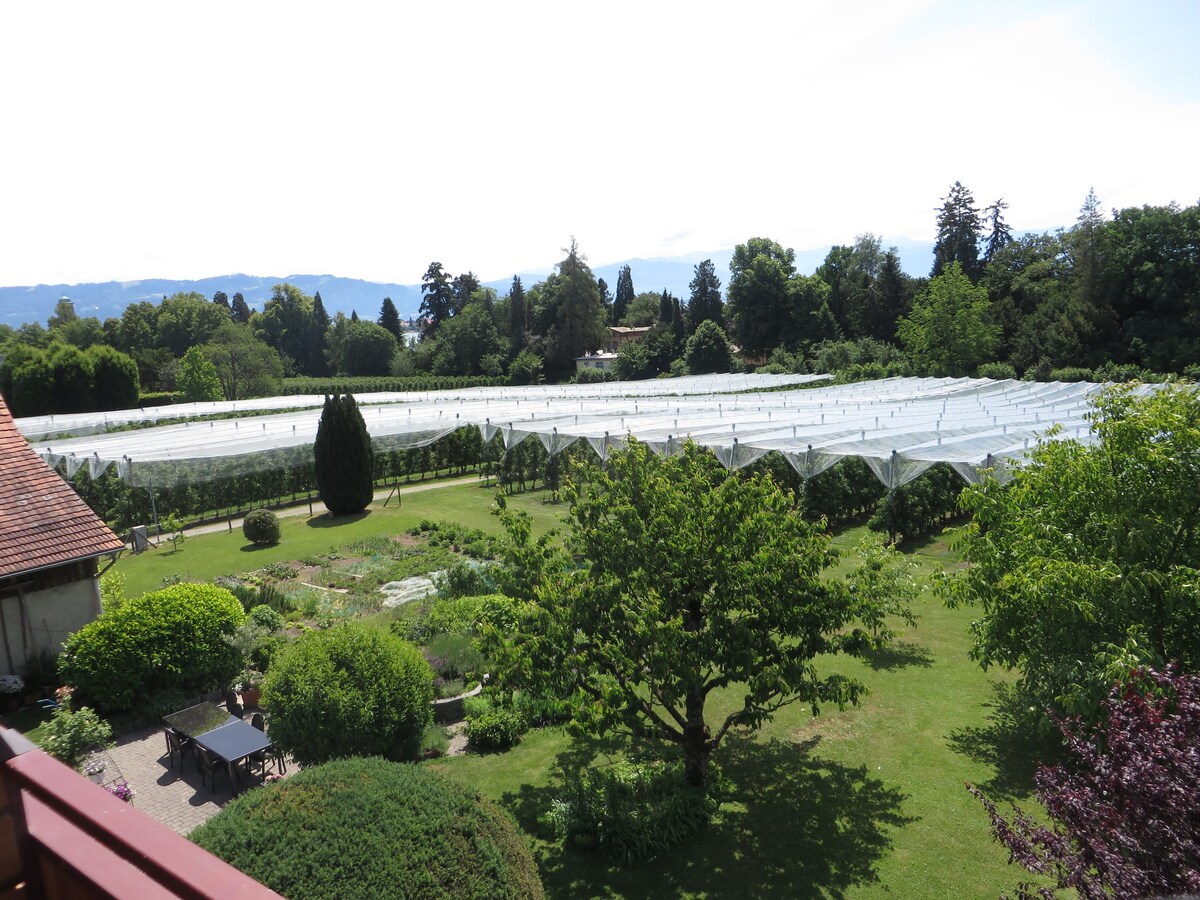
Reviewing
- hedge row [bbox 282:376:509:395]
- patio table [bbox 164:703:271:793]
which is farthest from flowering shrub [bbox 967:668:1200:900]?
hedge row [bbox 282:376:509:395]

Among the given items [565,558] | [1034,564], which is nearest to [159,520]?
[565,558]

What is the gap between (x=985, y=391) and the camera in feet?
116

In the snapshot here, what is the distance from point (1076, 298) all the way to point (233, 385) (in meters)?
58.6

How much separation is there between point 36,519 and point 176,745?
448cm

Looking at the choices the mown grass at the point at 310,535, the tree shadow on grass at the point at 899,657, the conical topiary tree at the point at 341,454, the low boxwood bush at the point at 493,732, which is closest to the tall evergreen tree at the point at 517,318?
the mown grass at the point at 310,535

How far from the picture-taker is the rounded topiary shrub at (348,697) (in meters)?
7.91

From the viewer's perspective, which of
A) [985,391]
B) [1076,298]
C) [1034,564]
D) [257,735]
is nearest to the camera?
[1034,564]

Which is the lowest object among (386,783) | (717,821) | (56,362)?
(717,821)

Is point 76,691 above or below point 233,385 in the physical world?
below

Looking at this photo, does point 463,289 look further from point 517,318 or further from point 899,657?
point 899,657

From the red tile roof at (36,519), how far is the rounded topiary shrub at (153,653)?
3.87 feet

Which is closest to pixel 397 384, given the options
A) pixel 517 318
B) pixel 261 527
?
pixel 517 318

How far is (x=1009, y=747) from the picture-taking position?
28.4ft

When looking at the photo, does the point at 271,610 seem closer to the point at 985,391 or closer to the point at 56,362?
the point at 985,391
